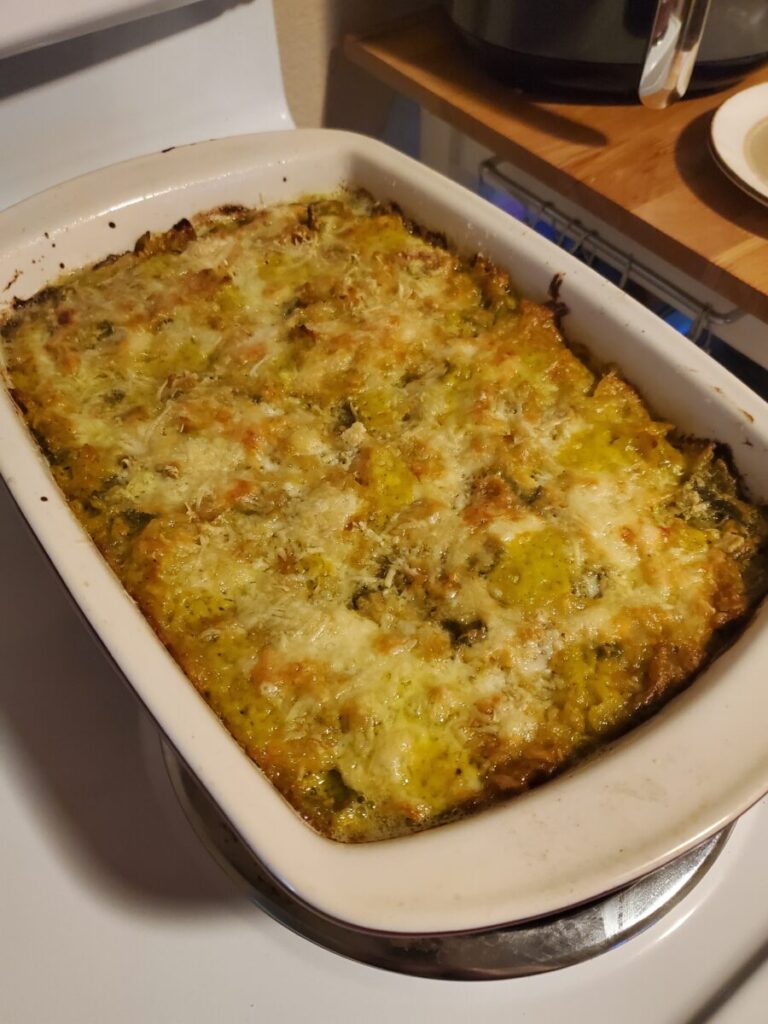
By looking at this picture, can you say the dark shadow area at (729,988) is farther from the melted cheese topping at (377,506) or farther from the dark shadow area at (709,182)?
the dark shadow area at (709,182)

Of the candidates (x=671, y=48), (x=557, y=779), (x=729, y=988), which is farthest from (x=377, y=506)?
(x=671, y=48)

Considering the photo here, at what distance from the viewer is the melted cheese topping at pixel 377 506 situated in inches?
25.0

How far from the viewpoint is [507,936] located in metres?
0.67

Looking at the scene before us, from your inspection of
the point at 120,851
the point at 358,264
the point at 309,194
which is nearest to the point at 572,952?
the point at 120,851

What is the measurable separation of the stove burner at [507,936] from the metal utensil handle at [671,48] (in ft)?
2.50

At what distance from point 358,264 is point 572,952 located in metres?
0.70

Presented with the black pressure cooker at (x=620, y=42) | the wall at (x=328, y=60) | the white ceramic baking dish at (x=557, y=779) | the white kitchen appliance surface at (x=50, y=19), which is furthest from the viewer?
the wall at (x=328, y=60)

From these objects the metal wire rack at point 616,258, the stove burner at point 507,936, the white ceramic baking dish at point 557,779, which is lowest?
the stove burner at point 507,936

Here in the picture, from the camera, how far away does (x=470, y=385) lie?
834 mm

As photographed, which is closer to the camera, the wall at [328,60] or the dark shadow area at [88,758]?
the dark shadow area at [88,758]

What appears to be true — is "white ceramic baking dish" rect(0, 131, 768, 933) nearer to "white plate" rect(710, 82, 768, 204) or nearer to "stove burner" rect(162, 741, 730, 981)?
"stove burner" rect(162, 741, 730, 981)

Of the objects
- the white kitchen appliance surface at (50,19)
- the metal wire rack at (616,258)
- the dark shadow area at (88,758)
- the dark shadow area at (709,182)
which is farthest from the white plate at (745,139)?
the dark shadow area at (88,758)

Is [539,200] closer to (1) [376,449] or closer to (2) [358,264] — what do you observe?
(2) [358,264]

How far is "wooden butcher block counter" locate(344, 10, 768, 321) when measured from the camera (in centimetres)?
92
